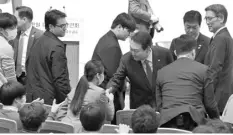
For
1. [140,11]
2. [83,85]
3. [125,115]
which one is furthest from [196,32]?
[83,85]

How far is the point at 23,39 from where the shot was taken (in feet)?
20.8

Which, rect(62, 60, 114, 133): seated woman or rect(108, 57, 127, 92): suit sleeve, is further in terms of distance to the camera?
rect(108, 57, 127, 92): suit sleeve

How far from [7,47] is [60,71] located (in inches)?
24.7

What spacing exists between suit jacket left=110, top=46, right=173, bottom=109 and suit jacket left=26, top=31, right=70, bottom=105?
68 cm

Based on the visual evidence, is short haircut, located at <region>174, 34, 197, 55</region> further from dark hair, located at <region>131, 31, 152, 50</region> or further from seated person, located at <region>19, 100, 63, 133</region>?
seated person, located at <region>19, 100, 63, 133</region>

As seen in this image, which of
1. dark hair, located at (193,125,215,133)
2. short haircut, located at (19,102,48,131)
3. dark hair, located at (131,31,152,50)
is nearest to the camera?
dark hair, located at (193,125,215,133)

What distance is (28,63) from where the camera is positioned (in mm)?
5617

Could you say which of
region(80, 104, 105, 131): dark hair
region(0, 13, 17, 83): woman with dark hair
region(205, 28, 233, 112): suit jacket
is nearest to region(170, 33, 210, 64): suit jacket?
region(205, 28, 233, 112): suit jacket

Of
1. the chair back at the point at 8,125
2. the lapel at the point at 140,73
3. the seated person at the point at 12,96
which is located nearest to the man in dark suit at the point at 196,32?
the lapel at the point at 140,73

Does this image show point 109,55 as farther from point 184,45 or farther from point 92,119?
point 92,119

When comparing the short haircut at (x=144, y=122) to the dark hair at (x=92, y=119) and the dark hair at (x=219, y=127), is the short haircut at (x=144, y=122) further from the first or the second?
the dark hair at (x=219, y=127)

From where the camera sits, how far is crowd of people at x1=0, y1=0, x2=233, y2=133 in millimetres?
3887

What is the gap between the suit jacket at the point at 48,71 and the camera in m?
5.39

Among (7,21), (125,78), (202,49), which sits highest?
(7,21)
